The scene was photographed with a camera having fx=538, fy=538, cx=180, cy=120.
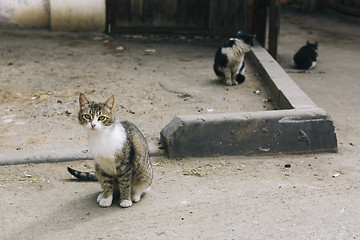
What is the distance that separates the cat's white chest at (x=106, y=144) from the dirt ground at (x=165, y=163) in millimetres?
426

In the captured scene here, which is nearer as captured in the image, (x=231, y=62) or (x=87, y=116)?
(x=87, y=116)

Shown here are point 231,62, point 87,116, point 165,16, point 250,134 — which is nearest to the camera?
point 87,116

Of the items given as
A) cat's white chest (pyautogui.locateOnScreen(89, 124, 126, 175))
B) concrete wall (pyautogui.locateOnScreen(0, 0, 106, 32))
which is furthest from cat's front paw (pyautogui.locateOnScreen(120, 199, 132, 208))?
concrete wall (pyautogui.locateOnScreen(0, 0, 106, 32))

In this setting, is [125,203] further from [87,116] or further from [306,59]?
[306,59]

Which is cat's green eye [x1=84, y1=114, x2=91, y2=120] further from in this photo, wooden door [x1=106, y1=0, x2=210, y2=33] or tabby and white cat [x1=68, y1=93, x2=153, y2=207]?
wooden door [x1=106, y1=0, x2=210, y2=33]

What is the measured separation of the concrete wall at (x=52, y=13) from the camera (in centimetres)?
1011

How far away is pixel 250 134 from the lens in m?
5.29

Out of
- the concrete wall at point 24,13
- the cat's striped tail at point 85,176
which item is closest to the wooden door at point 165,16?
the concrete wall at point 24,13

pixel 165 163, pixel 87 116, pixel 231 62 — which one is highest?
pixel 87 116

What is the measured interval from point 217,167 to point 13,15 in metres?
6.67

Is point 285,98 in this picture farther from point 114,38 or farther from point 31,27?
point 31,27

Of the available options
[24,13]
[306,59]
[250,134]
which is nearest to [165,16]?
[24,13]

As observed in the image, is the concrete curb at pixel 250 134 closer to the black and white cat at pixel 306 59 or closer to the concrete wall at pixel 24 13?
the black and white cat at pixel 306 59

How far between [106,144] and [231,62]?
3.78 metres
